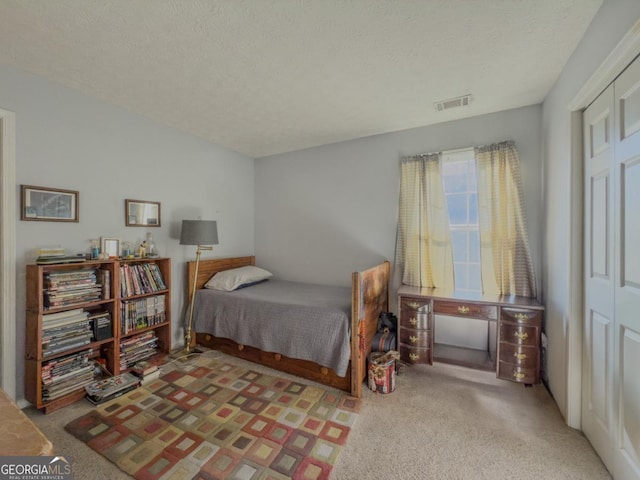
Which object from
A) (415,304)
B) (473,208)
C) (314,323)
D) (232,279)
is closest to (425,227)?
(473,208)

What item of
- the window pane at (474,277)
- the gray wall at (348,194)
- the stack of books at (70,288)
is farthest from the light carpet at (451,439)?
the gray wall at (348,194)

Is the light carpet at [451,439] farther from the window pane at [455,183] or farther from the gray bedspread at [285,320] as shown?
the window pane at [455,183]

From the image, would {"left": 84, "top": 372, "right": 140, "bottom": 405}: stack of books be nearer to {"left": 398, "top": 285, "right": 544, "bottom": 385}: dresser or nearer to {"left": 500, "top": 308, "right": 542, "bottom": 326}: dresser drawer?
{"left": 398, "top": 285, "right": 544, "bottom": 385}: dresser

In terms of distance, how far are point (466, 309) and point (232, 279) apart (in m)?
2.37

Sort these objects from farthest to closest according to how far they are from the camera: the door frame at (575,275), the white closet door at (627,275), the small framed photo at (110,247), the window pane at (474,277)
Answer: the window pane at (474,277) → the small framed photo at (110,247) → the door frame at (575,275) → the white closet door at (627,275)

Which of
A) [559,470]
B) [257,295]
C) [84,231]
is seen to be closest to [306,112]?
[257,295]

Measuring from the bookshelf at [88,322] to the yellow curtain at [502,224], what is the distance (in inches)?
124

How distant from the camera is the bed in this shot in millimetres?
2057

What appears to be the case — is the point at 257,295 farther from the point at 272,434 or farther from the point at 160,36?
the point at 160,36

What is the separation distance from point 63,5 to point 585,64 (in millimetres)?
2887

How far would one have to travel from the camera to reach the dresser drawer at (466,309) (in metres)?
2.18

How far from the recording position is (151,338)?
2.62m

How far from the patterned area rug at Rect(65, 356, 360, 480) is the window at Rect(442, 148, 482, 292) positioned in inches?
66.6

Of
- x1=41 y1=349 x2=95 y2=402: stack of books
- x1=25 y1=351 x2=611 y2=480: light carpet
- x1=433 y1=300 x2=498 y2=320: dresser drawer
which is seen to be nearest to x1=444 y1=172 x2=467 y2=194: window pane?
x1=433 y1=300 x2=498 y2=320: dresser drawer
